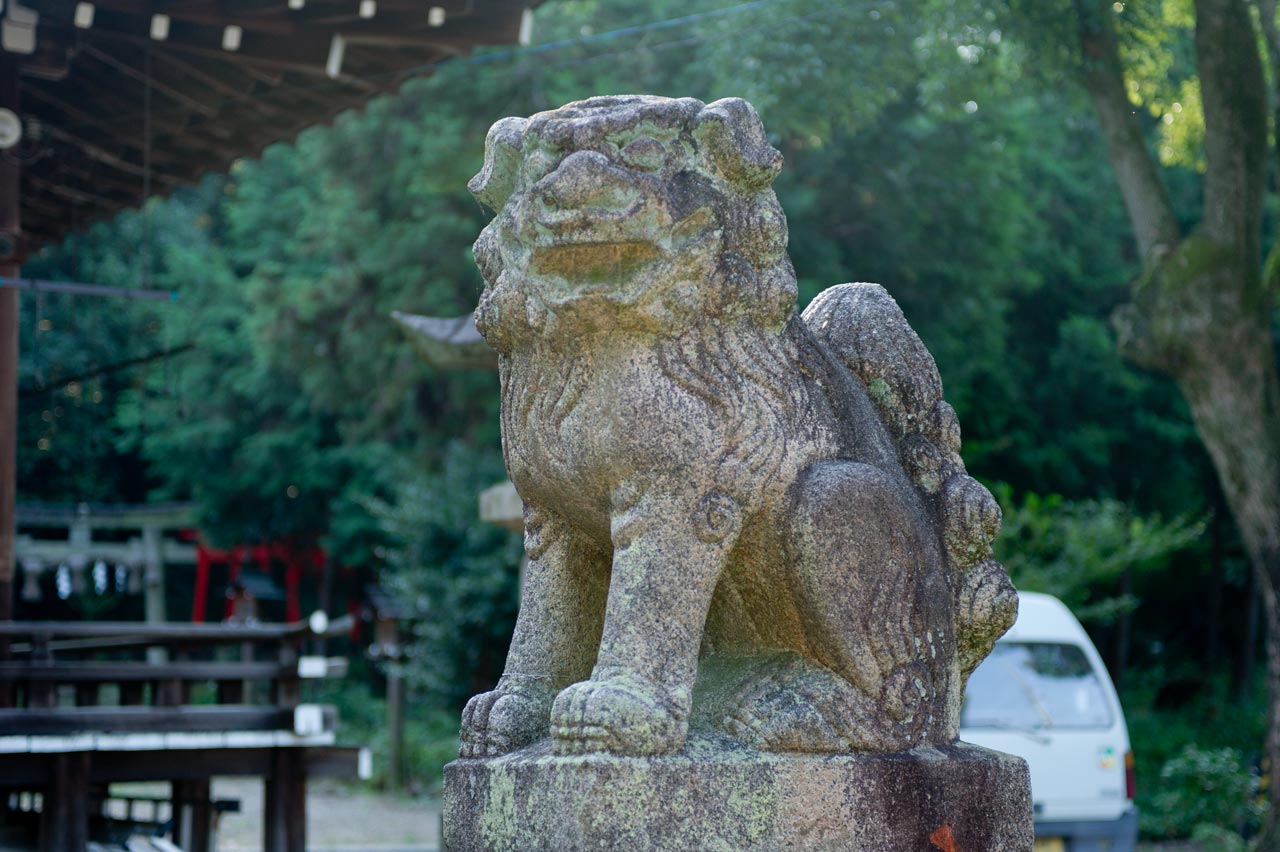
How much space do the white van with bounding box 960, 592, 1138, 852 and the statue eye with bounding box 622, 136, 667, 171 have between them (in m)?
5.97

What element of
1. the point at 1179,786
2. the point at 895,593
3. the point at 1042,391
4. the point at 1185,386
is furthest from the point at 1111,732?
the point at 1042,391

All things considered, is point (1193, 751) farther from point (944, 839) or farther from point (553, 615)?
point (553, 615)

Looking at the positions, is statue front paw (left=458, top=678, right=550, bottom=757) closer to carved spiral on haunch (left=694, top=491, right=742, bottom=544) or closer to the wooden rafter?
carved spiral on haunch (left=694, top=491, right=742, bottom=544)

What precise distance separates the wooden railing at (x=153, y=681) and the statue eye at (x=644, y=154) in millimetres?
5009

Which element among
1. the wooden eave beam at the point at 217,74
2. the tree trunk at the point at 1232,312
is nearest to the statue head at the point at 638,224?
the wooden eave beam at the point at 217,74

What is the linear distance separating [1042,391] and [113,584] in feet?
52.3

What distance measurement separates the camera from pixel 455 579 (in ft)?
49.2

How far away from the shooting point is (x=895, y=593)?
9.84ft

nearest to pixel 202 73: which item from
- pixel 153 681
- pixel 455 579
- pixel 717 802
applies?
pixel 153 681

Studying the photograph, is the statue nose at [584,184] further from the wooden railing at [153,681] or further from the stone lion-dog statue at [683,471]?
the wooden railing at [153,681]

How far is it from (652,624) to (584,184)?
0.84 meters

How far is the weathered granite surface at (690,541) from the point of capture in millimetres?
2797

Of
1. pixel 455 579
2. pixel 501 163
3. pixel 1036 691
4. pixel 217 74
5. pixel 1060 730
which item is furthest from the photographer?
pixel 455 579

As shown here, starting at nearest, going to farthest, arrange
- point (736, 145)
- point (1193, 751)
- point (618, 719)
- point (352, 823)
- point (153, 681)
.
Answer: point (618, 719), point (736, 145), point (153, 681), point (1193, 751), point (352, 823)
